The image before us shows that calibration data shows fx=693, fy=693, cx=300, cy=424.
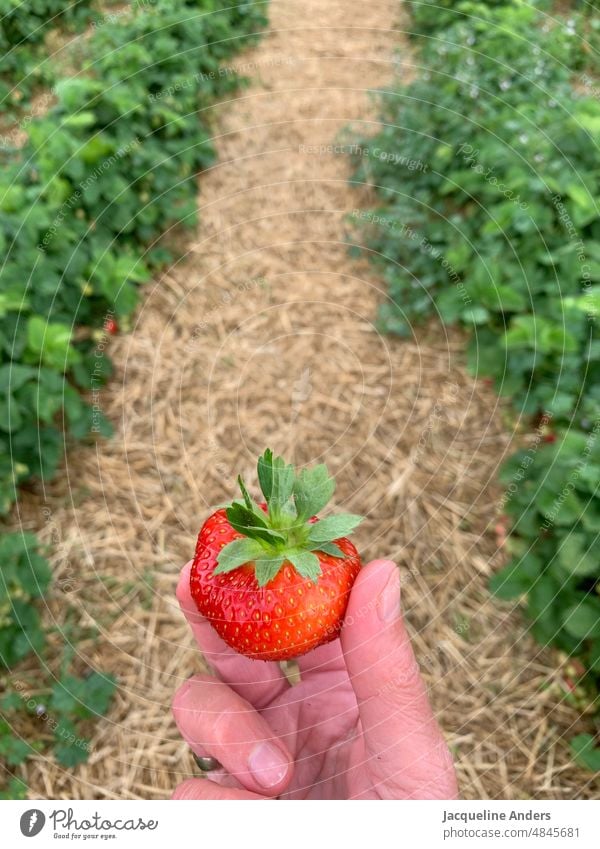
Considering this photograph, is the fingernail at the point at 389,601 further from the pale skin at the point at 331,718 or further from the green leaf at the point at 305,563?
the green leaf at the point at 305,563

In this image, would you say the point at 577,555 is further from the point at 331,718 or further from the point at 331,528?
the point at 331,528

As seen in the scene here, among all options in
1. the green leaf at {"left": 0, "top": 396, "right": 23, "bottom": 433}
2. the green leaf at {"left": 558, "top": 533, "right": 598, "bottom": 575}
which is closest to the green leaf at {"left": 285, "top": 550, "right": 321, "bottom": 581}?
the green leaf at {"left": 558, "top": 533, "right": 598, "bottom": 575}

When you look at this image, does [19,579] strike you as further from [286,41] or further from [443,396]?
[286,41]

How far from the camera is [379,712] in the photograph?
3.90ft

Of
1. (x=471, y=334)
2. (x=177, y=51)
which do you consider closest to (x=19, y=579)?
(x=471, y=334)

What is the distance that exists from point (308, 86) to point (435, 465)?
2725mm

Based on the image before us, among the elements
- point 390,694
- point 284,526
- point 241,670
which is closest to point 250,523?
point 284,526

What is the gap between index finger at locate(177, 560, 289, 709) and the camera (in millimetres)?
1407

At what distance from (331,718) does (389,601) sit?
497 mm

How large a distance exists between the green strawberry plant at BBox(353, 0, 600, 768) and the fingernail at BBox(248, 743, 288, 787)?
38.2 inches

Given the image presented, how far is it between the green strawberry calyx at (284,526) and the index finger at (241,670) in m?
0.31

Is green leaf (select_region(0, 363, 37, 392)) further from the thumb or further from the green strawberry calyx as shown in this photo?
the thumb

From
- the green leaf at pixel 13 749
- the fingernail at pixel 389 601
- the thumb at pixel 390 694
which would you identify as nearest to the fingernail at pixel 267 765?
the thumb at pixel 390 694

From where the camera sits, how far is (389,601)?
1.12 meters
